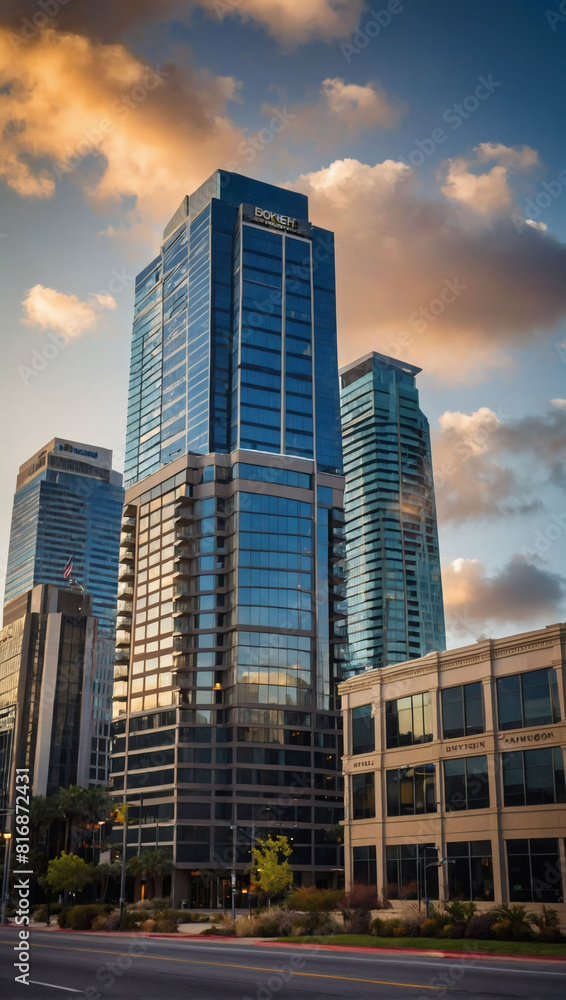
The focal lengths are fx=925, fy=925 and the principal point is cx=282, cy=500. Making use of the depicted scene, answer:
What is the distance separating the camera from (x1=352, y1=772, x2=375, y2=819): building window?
6347 centimetres

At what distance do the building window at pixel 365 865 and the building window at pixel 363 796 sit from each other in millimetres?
2177

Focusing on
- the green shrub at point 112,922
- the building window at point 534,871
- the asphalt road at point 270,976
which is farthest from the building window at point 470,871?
the green shrub at point 112,922

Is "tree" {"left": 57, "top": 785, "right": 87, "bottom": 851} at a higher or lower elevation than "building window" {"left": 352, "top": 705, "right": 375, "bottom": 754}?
lower

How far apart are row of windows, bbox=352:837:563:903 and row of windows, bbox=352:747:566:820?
7.24ft

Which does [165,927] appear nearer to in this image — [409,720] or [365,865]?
[365,865]

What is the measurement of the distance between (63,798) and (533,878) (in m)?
67.0

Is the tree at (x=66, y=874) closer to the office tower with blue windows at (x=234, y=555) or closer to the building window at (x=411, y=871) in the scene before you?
the office tower with blue windows at (x=234, y=555)

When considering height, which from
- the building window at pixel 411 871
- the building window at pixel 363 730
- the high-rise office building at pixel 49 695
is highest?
the high-rise office building at pixel 49 695

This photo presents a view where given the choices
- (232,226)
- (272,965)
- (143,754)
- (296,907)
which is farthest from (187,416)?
(272,965)

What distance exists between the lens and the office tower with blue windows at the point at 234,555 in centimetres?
11694

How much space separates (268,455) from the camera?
132m

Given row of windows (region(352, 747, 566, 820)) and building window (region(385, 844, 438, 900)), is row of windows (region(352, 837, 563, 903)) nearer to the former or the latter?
building window (region(385, 844, 438, 900))

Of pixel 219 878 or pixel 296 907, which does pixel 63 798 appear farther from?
pixel 296 907

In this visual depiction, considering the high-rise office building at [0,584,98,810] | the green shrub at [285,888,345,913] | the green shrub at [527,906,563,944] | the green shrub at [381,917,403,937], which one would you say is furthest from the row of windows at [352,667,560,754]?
the high-rise office building at [0,584,98,810]
